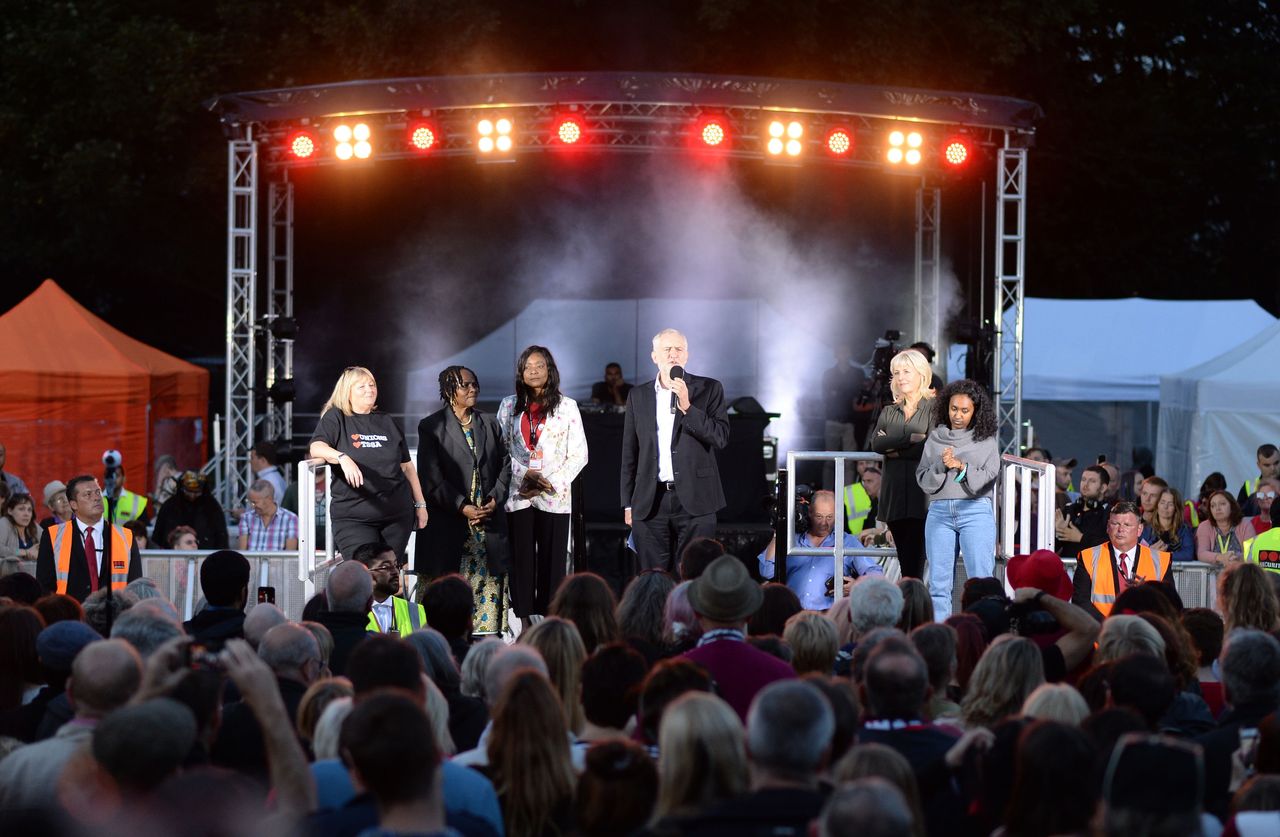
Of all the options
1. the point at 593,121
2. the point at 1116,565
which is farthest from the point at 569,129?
the point at 1116,565

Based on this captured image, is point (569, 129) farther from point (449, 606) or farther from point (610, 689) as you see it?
point (610, 689)

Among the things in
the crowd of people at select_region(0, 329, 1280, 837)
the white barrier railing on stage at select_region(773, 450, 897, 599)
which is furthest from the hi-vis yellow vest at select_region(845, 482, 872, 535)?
the crowd of people at select_region(0, 329, 1280, 837)

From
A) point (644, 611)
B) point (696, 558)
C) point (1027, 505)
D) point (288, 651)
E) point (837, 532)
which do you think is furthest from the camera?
point (837, 532)

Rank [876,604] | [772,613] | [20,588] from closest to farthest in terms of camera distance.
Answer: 1. [876,604]
2. [772,613]
3. [20,588]

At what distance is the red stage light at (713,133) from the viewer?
1526 centimetres

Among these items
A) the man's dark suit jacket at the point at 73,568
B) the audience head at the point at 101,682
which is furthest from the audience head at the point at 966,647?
the man's dark suit jacket at the point at 73,568

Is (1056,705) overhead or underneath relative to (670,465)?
underneath

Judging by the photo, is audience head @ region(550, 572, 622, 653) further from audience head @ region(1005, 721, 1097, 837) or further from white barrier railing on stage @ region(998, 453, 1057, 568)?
white barrier railing on stage @ region(998, 453, 1057, 568)

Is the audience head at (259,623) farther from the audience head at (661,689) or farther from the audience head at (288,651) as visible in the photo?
the audience head at (661,689)

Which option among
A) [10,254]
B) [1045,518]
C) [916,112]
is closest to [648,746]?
[1045,518]

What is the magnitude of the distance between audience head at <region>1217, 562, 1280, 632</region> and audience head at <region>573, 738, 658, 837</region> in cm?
335

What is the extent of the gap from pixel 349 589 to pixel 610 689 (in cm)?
196

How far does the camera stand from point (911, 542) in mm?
9750

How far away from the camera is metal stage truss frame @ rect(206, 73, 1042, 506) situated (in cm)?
1493
